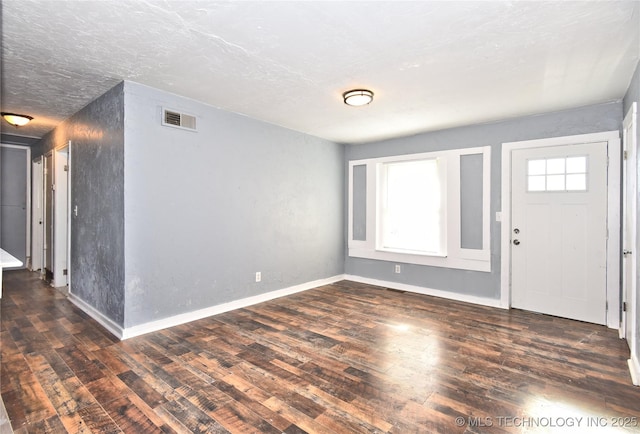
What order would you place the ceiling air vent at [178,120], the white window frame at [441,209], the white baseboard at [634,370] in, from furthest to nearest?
the white window frame at [441,209] → the ceiling air vent at [178,120] → the white baseboard at [634,370]

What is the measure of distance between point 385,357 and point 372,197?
10.7ft

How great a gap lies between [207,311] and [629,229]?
4.44 meters

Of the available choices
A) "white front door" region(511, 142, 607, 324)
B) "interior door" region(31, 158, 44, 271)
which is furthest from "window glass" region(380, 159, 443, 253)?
"interior door" region(31, 158, 44, 271)

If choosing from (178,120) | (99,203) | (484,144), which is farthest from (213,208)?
(484,144)

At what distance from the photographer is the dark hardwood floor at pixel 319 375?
1963mm

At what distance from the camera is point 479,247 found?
454cm

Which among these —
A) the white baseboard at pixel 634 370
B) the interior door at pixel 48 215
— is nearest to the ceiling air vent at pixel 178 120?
the interior door at pixel 48 215

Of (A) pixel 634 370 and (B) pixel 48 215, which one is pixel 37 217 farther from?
(A) pixel 634 370

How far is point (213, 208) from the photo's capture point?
156 inches

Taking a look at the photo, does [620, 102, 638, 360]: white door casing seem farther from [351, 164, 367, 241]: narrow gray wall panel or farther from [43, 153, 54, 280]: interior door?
[43, 153, 54, 280]: interior door

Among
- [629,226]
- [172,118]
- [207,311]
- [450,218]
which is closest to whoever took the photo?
[629,226]

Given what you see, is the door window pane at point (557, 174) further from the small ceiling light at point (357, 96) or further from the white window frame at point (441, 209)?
the small ceiling light at point (357, 96)

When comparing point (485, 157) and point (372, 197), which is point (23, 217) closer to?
point (372, 197)

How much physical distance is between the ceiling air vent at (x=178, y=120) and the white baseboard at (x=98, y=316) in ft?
7.14
